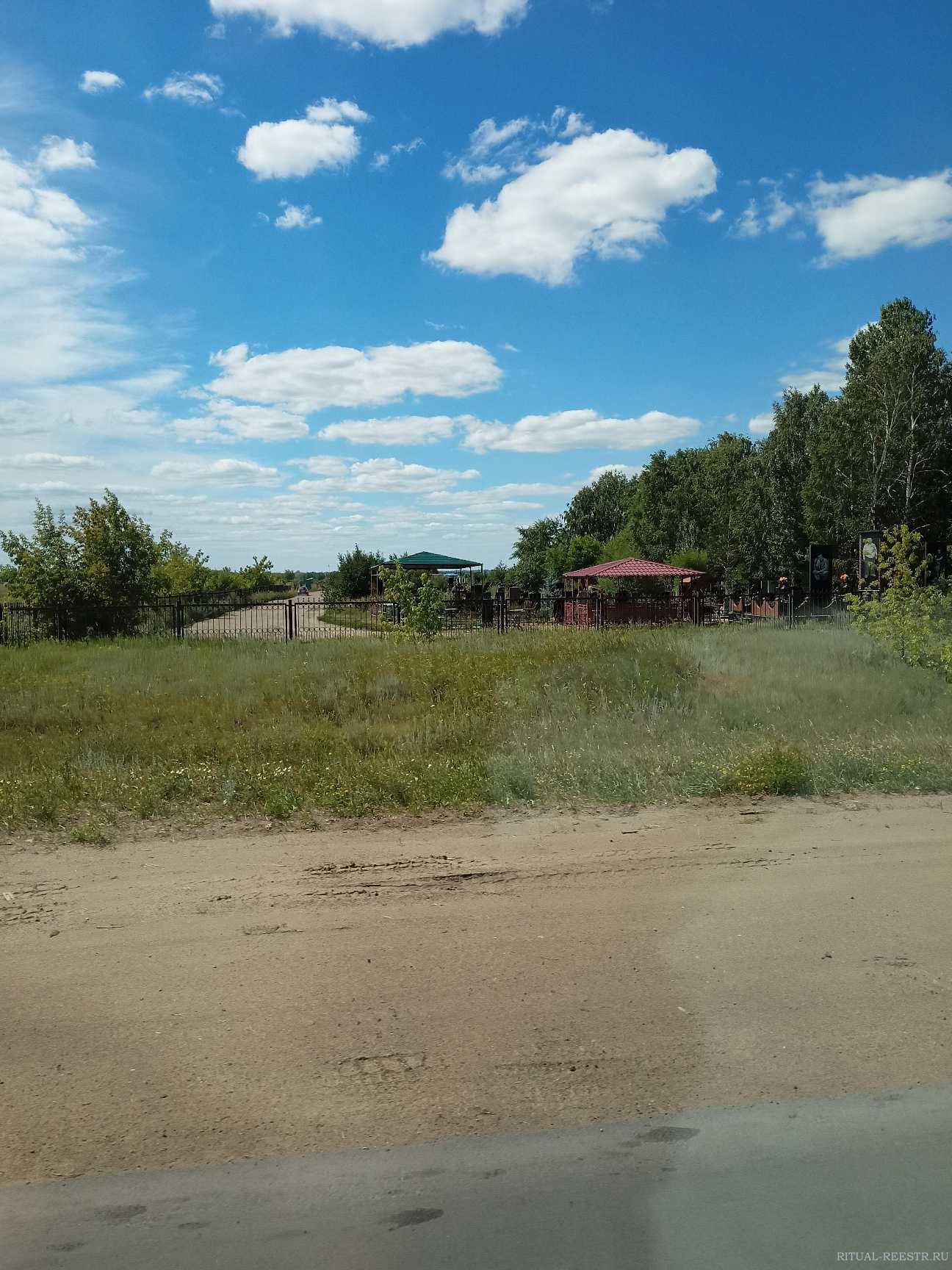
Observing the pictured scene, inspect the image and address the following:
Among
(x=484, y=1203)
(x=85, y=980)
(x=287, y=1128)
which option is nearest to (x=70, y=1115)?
(x=287, y=1128)

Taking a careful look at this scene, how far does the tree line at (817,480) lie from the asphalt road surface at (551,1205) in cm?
3875

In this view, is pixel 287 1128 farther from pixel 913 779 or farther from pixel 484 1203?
pixel 913 779

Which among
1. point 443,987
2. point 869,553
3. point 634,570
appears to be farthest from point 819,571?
point 443,987

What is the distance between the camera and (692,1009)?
4250 mm

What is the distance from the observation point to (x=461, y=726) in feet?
38.0

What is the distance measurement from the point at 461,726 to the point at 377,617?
22.1 metres

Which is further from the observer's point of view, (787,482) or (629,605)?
(787,482)

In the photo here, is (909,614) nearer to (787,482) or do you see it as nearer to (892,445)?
(892,445)

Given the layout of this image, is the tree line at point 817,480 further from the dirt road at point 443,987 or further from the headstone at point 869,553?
the dirt road at point 443,987

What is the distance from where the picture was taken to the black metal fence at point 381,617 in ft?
81.4

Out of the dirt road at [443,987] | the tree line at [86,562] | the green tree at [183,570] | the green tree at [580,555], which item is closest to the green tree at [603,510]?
the green tree at [580,555]

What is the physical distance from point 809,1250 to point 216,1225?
Result: 5.80ft

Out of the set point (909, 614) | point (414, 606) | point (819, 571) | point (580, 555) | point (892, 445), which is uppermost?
point (892, 445)

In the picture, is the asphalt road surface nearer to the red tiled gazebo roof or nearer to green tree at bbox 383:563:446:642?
green tree at bbox 383:563:446:642
